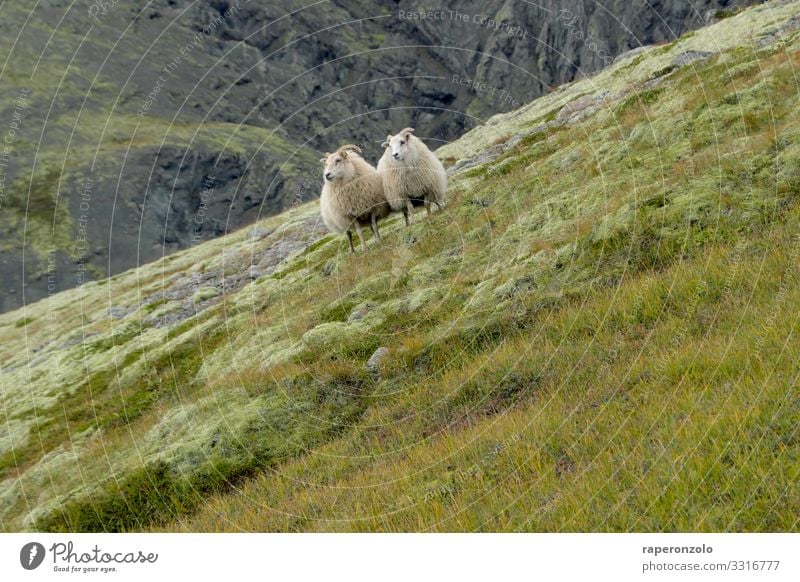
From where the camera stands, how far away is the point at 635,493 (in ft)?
20.3

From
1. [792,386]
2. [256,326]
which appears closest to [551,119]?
[256,326]

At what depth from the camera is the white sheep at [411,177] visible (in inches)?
912

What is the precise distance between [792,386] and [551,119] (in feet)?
110

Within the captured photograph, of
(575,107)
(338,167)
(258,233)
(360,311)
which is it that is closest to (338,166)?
(338,167)

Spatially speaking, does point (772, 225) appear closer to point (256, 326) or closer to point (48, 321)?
point (256, 326)

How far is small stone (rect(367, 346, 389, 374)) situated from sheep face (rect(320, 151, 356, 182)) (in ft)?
38.7

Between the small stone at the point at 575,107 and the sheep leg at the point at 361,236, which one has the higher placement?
A: the small stone at the point at 575,107

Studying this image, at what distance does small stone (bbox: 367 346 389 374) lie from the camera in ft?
42.4

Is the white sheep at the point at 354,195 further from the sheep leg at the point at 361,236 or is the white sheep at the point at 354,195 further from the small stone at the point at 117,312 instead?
the small stone at the point at 117,312

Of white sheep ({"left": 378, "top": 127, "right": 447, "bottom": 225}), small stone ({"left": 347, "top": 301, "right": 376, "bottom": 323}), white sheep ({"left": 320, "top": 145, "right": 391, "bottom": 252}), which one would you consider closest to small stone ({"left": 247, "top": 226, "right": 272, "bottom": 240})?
white sheep ({"left": 320, "top": 145, "right": 391, "bottom": 252})

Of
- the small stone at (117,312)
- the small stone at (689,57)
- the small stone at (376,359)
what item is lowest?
the small stone at (376,359)

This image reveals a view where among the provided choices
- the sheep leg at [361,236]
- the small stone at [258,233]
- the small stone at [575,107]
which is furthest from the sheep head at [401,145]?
the small stone at [258,233]

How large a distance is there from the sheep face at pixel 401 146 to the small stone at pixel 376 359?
10.3 metres

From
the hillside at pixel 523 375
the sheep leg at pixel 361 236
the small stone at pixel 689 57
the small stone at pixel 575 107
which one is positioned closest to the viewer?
the hillside at pixel 523 375
